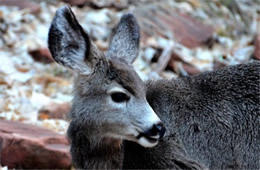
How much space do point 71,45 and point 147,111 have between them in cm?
102

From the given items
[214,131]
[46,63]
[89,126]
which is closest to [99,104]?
[89,126]

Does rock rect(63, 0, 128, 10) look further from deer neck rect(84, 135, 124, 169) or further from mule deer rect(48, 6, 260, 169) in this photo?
deer neck rect(84, 135, 124, 169)

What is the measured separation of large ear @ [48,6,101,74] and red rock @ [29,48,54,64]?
476 centimetres

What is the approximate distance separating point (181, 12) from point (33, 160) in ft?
25.1

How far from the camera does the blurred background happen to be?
7.36 metres

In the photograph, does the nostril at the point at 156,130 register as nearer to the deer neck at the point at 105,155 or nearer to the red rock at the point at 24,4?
the deer neck at the point at 105,155

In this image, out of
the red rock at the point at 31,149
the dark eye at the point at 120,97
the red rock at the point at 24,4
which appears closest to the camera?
the dark eye at the point at 120,97

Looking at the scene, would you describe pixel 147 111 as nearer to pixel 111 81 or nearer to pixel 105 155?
pixel 111 81

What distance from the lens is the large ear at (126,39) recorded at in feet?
20.4

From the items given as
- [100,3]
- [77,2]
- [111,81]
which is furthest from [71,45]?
[100,3]

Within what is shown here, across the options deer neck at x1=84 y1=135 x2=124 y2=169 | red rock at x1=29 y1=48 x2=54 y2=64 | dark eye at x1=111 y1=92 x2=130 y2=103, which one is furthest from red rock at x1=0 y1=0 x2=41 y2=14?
dark eye at x1=111 y1=92 x2=130 y2=103

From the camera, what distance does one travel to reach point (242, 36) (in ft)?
46.8

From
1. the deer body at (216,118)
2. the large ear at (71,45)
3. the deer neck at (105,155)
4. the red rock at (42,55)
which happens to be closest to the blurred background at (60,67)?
the red rock at (42,55)

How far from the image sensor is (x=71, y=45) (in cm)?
550
